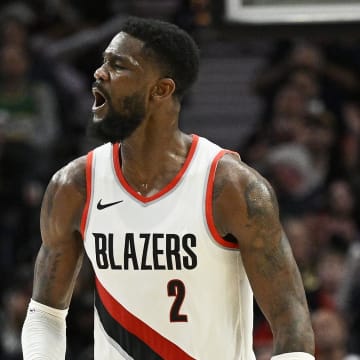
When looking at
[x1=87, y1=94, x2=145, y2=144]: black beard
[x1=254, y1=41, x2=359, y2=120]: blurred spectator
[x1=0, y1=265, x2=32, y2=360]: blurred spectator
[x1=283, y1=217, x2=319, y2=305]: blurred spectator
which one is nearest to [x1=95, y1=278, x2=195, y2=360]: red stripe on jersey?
[x1=87, y1=94, x2=145, y2=144]: black beard

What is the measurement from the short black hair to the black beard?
0.15 metres

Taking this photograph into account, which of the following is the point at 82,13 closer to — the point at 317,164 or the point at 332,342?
the point at 317,164

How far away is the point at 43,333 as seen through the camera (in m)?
4.01

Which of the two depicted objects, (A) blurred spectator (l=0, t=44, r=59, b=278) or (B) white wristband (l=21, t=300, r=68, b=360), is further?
(A) blurred spectator (l=0, t=44, r=59, b=278)

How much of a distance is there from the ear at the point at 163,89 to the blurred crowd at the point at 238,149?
3.01 metres

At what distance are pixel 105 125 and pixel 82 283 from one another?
3.67 metres

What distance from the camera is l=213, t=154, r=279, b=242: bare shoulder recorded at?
3.71 m

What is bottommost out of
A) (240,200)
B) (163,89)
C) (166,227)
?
(166,227)

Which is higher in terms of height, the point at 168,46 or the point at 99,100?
the point at 168,46

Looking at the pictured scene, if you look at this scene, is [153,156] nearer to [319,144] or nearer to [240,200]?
[240,200]

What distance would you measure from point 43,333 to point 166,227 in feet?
2.12

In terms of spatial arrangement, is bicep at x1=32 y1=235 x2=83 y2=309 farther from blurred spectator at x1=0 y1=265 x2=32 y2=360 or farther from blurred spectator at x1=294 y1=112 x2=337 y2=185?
blurred spectator at x1=294 y1=112 x2=337 y2=185

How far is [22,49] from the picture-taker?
8844 millimetres

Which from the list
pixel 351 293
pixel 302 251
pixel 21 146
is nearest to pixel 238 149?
pixel 21 146
